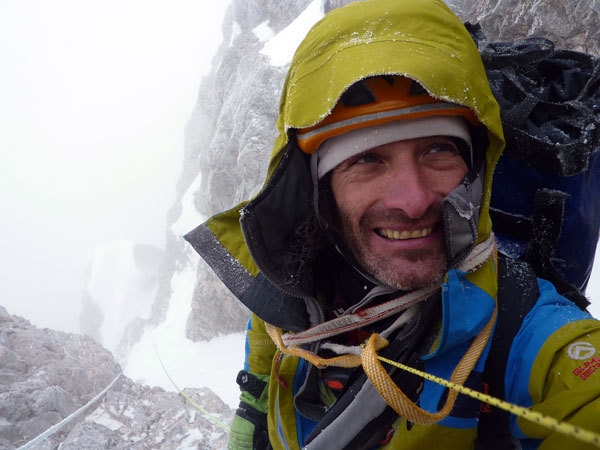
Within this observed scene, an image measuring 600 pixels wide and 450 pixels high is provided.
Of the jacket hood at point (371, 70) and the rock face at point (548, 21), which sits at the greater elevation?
the jacket hood at point (371, 70)

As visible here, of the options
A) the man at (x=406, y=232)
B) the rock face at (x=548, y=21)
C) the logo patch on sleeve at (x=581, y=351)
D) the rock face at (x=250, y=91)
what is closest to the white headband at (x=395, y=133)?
the man at (x=406, y=232)

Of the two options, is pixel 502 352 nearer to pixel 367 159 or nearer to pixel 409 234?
pixel 409 234

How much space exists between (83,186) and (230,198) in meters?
103

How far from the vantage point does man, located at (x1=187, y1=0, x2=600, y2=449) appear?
140cm

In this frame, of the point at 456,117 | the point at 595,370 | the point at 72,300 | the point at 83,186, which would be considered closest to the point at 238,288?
the point at 456,117

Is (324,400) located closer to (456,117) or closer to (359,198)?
(359,198)

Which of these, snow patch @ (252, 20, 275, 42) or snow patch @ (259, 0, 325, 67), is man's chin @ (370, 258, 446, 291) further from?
snow patch @ (252, 20, 275, 42)

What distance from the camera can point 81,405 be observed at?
31.1 feet

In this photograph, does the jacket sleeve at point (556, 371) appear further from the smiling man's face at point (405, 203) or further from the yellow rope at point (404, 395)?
the smiling man's face at point (405, 203)

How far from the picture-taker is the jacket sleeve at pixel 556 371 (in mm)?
1088

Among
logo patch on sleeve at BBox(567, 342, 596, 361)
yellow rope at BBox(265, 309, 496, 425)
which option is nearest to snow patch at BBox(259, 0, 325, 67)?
yellow rope at BBox(265, 309, 496, 425)

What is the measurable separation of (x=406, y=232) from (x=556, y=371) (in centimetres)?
73

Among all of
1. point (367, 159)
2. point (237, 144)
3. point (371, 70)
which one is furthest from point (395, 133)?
point (237, 144)

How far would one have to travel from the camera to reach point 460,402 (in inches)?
55.7
